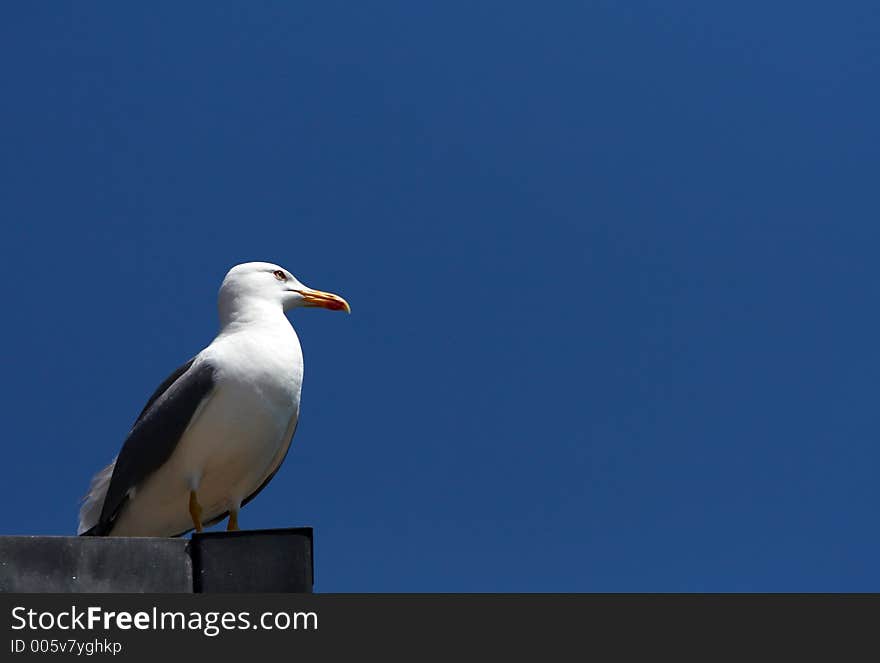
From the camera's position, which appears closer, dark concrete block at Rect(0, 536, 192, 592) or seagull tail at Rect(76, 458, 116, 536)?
dark concrete block at Rect(0, 536, 192, 592)

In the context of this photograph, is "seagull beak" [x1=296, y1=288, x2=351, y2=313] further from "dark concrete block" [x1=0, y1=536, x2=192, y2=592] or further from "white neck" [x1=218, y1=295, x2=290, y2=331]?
"dark concrete block" [x1=0, y1=536, x2=192, y2=592]

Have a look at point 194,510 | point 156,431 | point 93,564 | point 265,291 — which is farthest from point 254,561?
point 265,291

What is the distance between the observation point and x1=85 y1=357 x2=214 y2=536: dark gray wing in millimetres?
9602

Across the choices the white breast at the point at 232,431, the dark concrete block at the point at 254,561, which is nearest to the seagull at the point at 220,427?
the white breast at the point at 232,431

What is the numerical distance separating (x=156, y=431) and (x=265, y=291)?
1.38 metres

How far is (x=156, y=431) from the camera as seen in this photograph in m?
9.75

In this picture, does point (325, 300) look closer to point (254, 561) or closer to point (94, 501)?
point (94, 501)

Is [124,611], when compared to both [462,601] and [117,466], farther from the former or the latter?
[117,466]

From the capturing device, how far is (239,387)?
9.52 meters

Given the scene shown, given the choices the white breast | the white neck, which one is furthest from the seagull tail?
the white neck

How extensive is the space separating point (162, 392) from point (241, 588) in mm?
2620

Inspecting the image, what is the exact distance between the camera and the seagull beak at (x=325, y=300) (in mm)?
10609

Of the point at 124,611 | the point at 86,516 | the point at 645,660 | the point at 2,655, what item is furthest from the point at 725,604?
the point at 86,516

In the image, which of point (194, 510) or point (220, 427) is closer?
point (220, 427)
